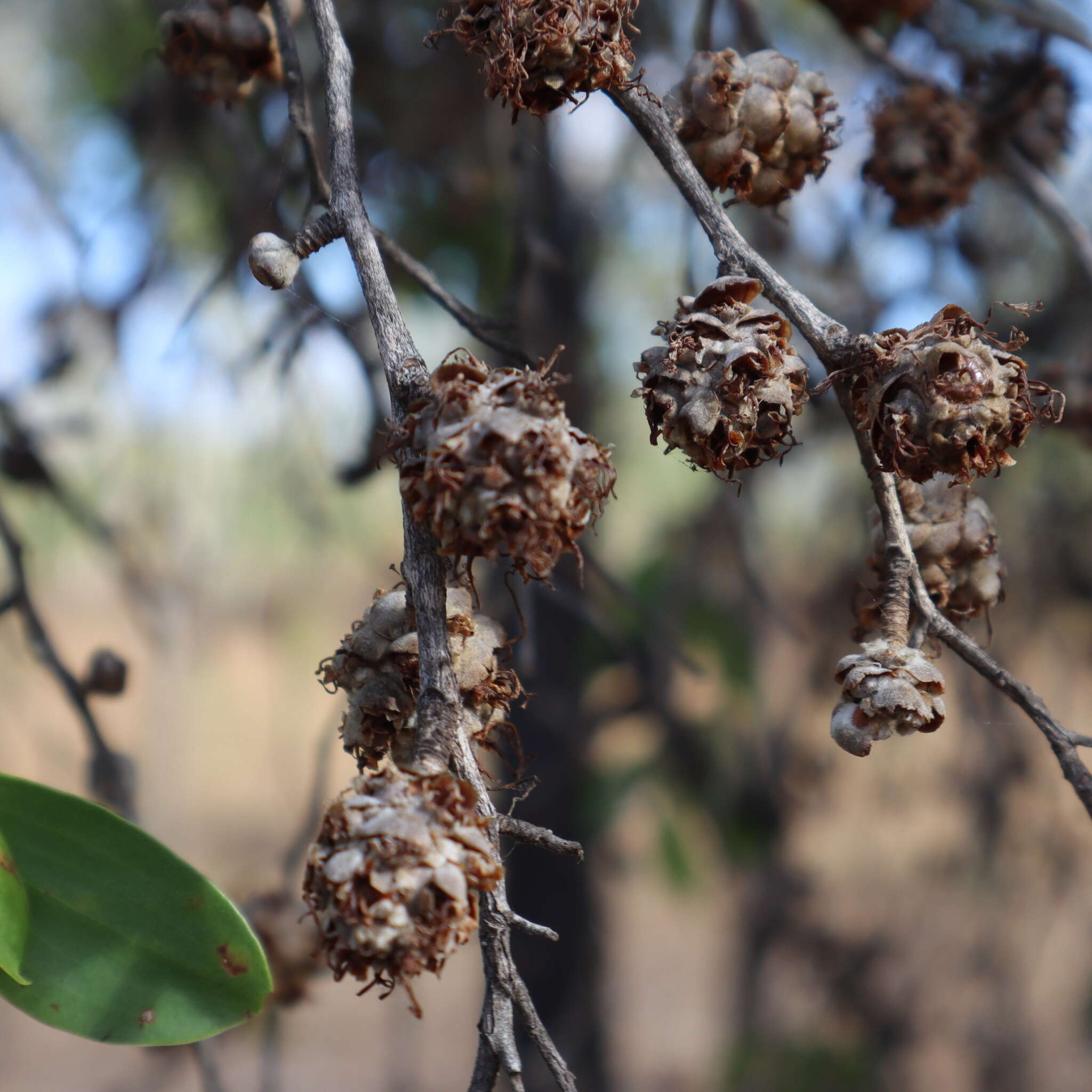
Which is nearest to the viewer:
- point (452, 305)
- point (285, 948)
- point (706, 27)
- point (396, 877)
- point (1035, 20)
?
point (396, 877)

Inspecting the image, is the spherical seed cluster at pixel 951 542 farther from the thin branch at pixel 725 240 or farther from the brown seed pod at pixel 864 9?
the brown seed pod at pixel 864 9

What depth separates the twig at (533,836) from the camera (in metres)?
0.34

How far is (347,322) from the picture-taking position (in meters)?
0.91

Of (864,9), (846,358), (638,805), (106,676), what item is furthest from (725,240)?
(638,805)

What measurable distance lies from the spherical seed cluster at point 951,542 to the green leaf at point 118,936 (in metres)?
0.36

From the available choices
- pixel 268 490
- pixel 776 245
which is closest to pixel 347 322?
pixel 268 490

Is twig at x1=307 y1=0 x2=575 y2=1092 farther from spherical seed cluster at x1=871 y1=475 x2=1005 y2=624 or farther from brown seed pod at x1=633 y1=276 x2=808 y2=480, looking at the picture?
spherical seed cluster at x1=871 y1=475 x2=1005 y2=624

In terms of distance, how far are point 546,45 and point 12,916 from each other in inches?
18.2

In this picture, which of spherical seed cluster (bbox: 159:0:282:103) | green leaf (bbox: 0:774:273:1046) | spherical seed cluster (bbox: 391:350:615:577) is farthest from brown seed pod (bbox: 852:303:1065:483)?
spherical seed cluster (bbox: 159:0:282:103)

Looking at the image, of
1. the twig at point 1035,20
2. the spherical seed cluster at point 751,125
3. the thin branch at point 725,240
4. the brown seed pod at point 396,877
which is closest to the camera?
the brown seed pod at point 396,877

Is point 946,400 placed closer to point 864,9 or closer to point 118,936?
point 118,936

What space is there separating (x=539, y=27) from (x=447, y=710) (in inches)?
11.4

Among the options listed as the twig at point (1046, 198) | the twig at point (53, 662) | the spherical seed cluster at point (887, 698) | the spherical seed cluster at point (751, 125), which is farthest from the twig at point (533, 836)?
the twig at point (1046, 198)

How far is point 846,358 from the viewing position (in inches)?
14.8
